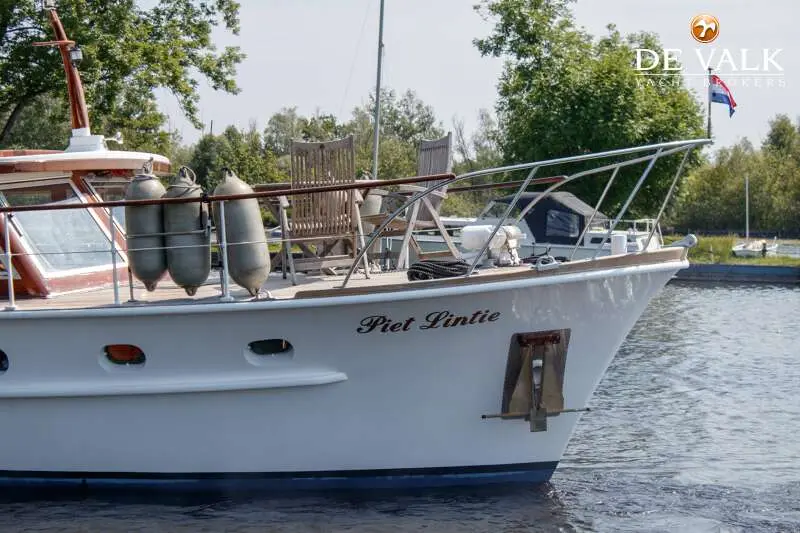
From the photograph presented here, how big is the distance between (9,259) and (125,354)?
1321 millimetres

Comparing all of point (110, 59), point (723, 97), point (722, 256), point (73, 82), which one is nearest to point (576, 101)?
point (722, 256)

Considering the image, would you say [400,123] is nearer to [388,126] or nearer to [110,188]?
[388,126]

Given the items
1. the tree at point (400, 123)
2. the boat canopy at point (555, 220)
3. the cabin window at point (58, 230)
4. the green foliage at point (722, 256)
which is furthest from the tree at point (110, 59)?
the tree at point (400, 123)

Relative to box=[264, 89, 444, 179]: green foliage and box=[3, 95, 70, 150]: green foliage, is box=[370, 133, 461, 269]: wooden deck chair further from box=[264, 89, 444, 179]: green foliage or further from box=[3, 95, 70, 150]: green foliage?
box=[264, 89, 444, 179]: green foliage

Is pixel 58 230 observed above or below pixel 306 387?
above

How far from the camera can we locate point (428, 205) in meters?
9.01

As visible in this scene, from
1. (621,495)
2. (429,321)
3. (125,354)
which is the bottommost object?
(621,495)

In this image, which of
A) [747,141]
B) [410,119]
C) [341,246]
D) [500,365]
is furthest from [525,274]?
[747,141]

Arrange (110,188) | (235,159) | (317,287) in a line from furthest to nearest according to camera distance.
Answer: (235,159), (110,188), (317,287)

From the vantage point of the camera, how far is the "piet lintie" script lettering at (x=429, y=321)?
8164 millimetres

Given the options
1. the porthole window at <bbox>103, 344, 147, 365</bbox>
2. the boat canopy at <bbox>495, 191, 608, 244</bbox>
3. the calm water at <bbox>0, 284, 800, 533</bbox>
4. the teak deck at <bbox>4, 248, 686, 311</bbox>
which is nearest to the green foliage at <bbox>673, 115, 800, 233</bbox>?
the boat canopy at <bbox>495, 191, 608, 244</bbox>

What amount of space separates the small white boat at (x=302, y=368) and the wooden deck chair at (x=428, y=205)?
56 cm

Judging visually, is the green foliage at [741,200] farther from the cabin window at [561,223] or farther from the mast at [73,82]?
the mast at [73,82]

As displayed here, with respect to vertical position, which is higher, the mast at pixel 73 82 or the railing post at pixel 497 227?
Answer: the mast at pixel 73 82
